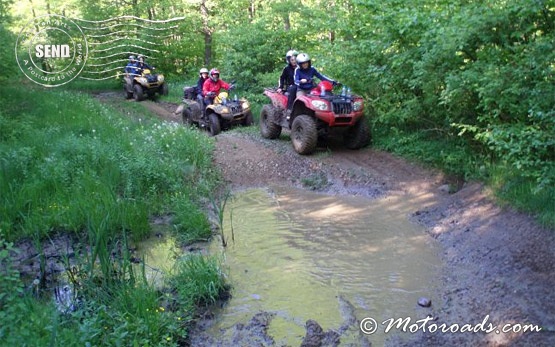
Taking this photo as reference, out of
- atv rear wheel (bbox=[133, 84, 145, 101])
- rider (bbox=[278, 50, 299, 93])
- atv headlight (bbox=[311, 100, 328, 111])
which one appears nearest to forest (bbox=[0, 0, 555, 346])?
rider (bbox=[278, 50, 299, 93])

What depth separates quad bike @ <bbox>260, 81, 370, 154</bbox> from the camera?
8.78 meters

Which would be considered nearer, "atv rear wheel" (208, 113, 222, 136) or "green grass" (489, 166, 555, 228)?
"green grass" (489, 166, 555, 228)

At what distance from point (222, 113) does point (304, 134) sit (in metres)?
3.25

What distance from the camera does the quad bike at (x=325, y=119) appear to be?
8.78 meters

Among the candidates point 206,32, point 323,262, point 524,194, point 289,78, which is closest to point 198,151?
point 289,78

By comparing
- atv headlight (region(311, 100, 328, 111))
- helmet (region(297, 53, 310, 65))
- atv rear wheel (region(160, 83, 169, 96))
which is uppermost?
helmet (region(297, 53, 310, 65))

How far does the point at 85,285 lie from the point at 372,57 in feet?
21.0

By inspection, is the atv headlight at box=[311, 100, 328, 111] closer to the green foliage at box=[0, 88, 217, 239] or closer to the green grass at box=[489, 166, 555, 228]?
the green foliage at box=[0, 88, 217, 239]

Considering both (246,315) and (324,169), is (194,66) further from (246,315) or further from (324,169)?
(246,315)

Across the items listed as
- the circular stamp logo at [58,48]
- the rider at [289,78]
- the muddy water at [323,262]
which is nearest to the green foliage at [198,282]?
the muddy water at [323,262]

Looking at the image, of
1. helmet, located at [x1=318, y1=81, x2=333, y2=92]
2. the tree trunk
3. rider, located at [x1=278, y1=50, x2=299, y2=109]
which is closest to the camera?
helmet, located at [x1=318, y1=81, x2=333, y2=92]

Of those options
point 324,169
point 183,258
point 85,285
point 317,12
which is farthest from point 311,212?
point 317,12

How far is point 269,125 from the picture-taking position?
34.6 feet

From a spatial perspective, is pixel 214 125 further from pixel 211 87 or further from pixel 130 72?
pixel 130 72
